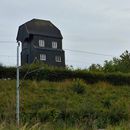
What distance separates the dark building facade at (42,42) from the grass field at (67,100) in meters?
34.9

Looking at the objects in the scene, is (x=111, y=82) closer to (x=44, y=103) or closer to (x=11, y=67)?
(x=11, y=67)

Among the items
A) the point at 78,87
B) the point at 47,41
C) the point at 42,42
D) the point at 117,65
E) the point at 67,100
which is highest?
the point at 47,41

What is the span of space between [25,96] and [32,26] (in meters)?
45.1

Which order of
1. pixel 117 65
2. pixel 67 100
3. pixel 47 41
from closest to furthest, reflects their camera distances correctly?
pixel 67 100
pixel 117 65
pixel 47 41

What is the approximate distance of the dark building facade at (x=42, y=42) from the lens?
77562 millimetres

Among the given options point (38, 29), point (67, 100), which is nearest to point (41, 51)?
point (38, 29)

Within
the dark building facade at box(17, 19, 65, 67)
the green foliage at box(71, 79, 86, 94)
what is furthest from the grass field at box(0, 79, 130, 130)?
the dark building facade at box(17, 19, 65, 67)

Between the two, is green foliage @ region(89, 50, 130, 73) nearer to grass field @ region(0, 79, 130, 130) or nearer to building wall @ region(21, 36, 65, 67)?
building wall @ region(21, 36, 65, 67)

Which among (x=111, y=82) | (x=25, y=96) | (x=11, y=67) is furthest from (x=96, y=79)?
(x=25, y=96)

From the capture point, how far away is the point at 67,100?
34.7m

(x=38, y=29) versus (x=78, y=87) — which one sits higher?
(x=38, y=29)

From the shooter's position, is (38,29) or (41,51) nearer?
(41,51)

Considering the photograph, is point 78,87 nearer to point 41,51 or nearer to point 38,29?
point 41,51

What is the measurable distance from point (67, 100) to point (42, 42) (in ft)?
149
